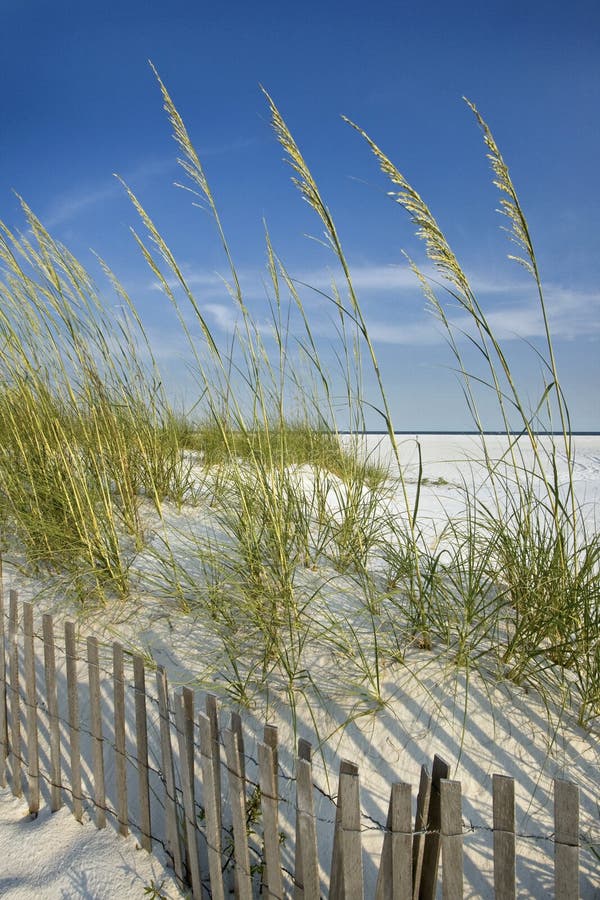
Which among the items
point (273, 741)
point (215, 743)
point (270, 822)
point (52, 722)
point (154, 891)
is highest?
point (273, 741)

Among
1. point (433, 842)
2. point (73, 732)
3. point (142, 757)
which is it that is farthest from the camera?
point (73, 732)

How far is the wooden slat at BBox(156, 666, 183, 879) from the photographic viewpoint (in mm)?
1798

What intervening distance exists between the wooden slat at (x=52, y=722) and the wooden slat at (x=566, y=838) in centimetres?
180

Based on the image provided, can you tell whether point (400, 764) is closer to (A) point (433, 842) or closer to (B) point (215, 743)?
(A) point (433, 842)

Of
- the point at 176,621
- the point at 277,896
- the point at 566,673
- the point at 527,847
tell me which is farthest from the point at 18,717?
the point at 566,673

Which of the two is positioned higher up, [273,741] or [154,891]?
[273,741]

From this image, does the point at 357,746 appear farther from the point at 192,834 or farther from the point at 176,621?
the point at 176,621

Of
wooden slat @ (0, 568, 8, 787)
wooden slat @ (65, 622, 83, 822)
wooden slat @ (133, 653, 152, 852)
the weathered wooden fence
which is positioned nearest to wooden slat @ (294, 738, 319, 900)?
the weathered wooden fence

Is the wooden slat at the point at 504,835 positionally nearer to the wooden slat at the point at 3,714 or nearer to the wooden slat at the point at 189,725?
the wooden slat at the point at 189,725

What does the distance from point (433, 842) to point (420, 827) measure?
43 millimetres

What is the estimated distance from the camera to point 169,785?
1.83 metres

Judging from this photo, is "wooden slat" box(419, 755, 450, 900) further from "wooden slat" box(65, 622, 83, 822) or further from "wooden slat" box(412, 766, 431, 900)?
"wooden slat" box(65, 622, 83, 822)

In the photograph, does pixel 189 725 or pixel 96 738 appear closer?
pixel 189 725

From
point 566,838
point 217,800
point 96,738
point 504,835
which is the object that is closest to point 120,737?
point 96,738
